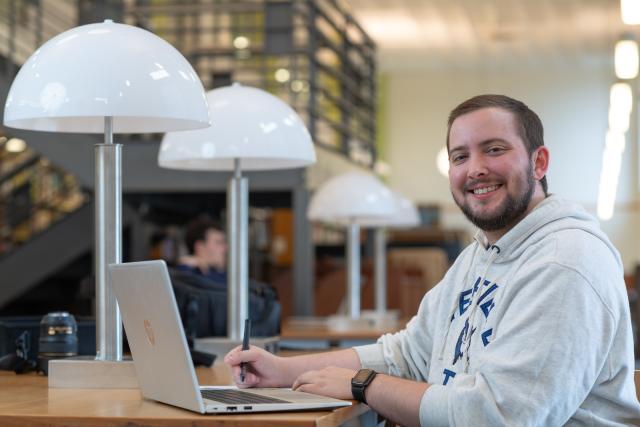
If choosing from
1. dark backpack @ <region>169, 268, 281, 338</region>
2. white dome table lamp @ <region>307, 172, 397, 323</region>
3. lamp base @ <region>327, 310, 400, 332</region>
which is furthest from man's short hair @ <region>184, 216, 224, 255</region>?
dark backpack @ <region>169, 268, 281, 338</region>

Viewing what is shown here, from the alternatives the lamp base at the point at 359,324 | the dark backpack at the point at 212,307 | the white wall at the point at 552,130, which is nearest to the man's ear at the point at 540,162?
the dark backpack at the point at 212,307

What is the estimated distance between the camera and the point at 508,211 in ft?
6.11

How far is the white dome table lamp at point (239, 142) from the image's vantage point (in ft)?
9.05

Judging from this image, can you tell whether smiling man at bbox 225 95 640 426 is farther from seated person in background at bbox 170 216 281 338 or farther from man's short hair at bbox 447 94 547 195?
seated person in background at bbox 170 216 281 338

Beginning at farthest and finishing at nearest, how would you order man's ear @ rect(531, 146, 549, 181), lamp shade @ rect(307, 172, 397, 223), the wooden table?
lamp shade @ rect(307, 172, 397, 223) < man's ear @ rect(531, 146, 549, 181) < the wooden table

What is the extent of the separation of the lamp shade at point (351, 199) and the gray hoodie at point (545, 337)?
3.00 metres

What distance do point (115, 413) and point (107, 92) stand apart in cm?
65

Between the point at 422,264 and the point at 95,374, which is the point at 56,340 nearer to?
the point at 95,374

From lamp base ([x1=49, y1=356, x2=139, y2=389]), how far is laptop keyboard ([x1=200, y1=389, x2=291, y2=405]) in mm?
246

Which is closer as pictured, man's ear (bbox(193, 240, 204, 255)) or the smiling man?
the smiling man

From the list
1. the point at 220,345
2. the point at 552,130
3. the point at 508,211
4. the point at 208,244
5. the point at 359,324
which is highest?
the point at 552,130

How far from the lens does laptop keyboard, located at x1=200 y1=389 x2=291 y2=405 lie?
65.9 inches

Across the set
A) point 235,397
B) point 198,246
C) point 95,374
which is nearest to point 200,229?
point 198,246

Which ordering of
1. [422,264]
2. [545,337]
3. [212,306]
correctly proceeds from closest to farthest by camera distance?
[545,337], [212,306], [422,264]
